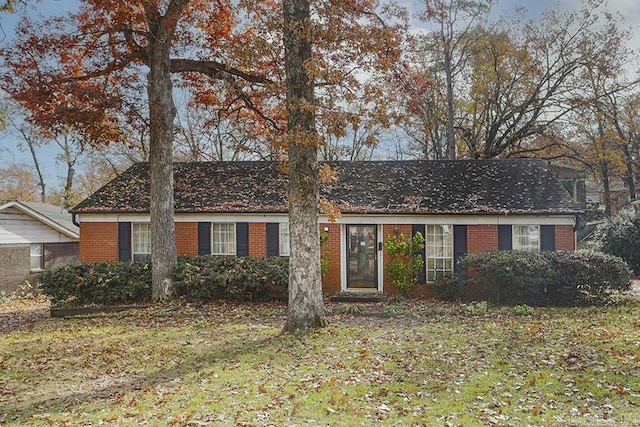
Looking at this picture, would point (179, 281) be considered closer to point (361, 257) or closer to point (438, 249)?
point (361, 257)

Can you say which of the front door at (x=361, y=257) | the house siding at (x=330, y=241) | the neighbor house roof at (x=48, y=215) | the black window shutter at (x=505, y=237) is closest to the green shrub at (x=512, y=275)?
the house siding at (x=330, y=241)

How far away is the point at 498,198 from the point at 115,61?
13.0m

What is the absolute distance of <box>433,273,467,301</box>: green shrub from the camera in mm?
14332

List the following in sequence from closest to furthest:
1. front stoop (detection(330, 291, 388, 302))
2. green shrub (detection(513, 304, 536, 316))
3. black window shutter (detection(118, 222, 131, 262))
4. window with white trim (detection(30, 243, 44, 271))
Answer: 1. green shrub (detection(513, 304, 536, 316))
2. front stoop (detection(330, 291, 388, 302))
3. black window shutter (detection(118, 222, 131, 262))
4. window with white trim (detection(30, 243, 44, 271))

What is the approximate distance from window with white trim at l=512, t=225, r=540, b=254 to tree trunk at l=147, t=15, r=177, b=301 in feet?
34.9

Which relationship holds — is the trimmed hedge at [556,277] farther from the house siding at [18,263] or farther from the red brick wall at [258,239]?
the house siding at [18,263]

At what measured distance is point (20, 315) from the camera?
14.8 meters

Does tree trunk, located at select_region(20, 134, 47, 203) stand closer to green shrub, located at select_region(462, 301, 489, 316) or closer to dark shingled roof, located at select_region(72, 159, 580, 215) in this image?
dark shingled roof, located at select_region(72, 159, 580, 215)

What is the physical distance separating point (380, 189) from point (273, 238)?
406 centimetres

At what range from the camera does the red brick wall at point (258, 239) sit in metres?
16.3

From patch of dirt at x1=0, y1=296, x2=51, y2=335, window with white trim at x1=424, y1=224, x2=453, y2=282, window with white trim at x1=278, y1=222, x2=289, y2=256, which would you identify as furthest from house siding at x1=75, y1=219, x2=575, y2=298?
patch of dirt at x1=0, y1=296, x2=51, y2=335

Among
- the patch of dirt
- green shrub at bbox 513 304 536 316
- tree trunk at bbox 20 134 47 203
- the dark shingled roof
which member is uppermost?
tree trunk at bbox 20 134 47 203

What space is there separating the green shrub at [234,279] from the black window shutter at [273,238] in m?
1.38

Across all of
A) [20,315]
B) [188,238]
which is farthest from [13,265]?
[188,238]
